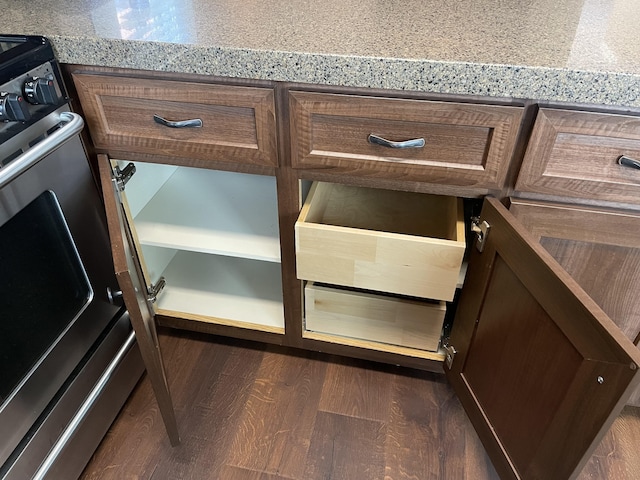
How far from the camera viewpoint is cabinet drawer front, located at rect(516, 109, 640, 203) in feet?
2.59

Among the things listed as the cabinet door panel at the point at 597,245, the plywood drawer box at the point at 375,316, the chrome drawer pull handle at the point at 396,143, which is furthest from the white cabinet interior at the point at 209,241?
the cabinet door panel at the point at 597,245

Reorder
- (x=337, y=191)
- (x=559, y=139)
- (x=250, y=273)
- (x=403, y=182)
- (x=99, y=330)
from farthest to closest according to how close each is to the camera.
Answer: (x=250, y=273) → (x=337, y=191) → (x=99, y=330) → (x=403, y=182) → (x=559, y=139)

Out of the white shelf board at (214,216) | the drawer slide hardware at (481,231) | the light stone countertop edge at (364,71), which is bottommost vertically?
the white shelf board at (214,216)

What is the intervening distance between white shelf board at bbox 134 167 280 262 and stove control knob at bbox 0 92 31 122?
46 centimetres

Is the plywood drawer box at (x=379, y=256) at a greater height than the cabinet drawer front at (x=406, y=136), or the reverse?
the cabinet drawer front at (x=406, y=136)

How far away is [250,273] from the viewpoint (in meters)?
1.44

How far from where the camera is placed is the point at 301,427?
1200 millimetres

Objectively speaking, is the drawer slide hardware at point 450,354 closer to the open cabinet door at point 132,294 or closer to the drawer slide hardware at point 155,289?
the open cabinet door at point 132,294

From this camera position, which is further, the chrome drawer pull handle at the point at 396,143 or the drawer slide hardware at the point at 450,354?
the drawer slide hardware at the point at 450,354

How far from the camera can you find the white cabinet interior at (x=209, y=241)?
1.20 m

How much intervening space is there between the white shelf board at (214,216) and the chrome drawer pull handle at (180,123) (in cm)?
34

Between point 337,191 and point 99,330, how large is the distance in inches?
25.5

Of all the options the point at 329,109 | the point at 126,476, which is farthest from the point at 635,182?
the point at 126,476

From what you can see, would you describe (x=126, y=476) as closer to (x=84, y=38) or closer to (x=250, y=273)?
(x=250, y=273)
